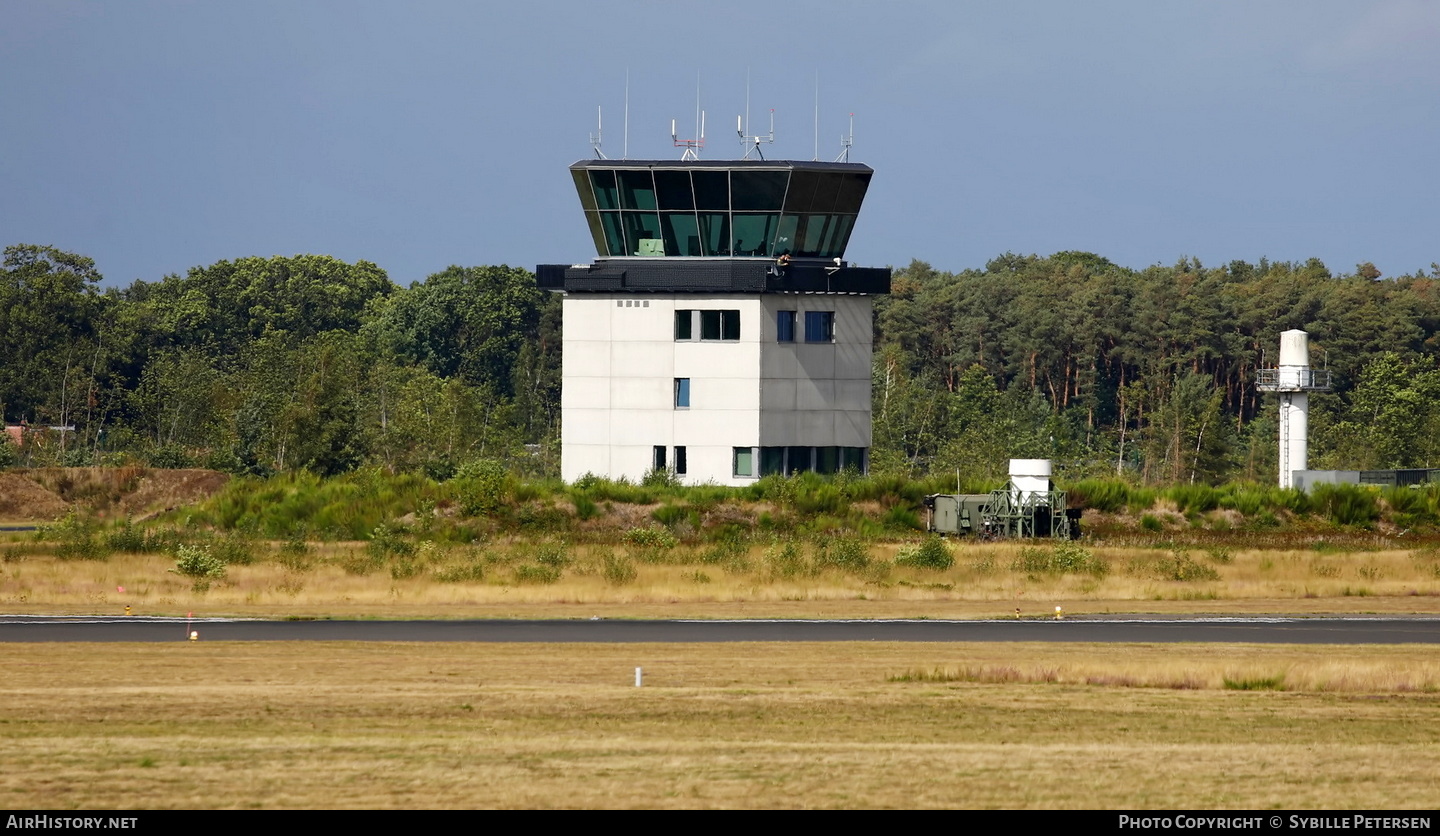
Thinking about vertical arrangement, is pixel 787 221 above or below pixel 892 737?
above

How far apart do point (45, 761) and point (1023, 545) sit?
4555 centimetres

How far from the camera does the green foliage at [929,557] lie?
178 feet

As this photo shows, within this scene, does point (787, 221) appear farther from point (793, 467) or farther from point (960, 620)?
point (960, 620)

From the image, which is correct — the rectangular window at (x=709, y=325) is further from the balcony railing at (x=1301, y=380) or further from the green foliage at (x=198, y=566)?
the balcony railing at (x=1301, y=380)

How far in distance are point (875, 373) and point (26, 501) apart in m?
68.2

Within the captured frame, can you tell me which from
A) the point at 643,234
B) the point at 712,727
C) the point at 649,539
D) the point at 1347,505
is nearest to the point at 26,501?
the point at 643,234

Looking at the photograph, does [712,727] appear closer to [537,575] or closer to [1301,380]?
[537,575]

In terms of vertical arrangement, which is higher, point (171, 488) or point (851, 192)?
point (851, 192)

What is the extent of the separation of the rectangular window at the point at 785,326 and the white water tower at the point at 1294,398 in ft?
111

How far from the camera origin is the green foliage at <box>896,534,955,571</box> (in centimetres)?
5419

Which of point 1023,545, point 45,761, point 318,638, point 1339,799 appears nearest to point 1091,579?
point 1023,545

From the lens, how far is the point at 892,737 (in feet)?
74.7

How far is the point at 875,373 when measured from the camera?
137375 mm

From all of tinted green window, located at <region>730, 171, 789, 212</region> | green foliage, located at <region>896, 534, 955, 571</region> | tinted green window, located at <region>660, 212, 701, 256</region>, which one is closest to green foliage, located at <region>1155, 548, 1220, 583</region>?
green foliage, located at <region>896, 534, 955, 571</region>
